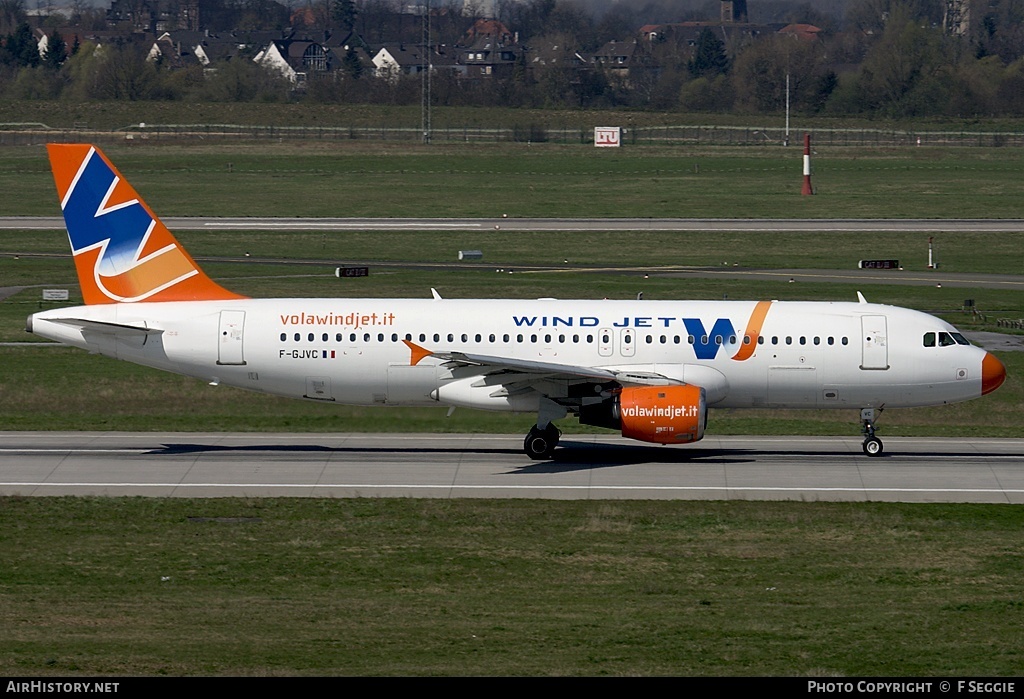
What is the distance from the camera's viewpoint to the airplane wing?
124 feet

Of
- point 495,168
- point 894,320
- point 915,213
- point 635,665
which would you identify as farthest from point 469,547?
point 495,168

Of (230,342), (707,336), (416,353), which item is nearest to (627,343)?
(707,336)

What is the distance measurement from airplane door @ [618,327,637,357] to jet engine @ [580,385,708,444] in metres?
2.12

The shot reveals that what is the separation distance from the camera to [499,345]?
1588 inches

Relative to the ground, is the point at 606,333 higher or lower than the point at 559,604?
higher

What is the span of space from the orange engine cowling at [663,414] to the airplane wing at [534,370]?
4.10 feet

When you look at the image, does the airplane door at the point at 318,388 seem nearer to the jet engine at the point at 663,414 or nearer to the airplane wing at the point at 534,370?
the airplane wing at the point at 534,370

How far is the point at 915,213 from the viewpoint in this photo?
10775cm

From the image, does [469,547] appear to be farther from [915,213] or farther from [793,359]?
[915,213]

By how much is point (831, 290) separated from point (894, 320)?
102 feet

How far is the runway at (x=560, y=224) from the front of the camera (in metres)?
97.8

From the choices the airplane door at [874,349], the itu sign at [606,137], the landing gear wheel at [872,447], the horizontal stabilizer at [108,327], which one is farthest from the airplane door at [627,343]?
the itu sign at [606,137]

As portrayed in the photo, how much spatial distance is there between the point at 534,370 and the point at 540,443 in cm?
265

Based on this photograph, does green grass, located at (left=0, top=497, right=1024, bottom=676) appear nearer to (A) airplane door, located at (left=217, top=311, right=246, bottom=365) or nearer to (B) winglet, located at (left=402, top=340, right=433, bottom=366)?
(B) winglet, located at (left=402, top=340, right=433, bottom=366)
